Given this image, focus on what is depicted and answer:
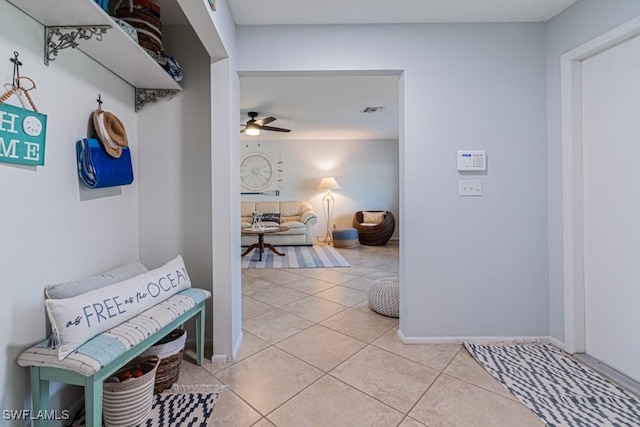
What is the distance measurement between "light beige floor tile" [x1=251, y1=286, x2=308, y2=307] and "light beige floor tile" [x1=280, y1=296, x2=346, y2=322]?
0.33ft

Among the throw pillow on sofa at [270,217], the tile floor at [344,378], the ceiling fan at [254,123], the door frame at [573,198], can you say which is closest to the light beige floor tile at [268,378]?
the tile floor at [344,378]

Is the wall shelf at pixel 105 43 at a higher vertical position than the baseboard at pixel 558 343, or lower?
higher

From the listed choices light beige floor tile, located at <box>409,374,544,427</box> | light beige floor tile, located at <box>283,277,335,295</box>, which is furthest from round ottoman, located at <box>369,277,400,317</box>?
light beige floor tile, located at <box>409,374,544,427</box>

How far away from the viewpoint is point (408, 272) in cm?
206

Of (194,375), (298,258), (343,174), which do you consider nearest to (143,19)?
(194,375)

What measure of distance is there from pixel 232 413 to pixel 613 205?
2417 millimetres

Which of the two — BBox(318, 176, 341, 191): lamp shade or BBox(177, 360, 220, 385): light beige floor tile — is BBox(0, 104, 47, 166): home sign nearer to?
BBox(177, 360, 220, 385): light beige floor tile

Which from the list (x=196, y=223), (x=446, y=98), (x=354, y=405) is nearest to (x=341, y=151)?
(x=446, y=98)

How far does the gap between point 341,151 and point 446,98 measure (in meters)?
4.73

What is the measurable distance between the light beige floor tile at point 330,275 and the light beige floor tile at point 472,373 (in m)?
1.84

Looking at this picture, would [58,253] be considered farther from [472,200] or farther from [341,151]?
[341,151]

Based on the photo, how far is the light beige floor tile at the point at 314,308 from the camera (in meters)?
2.55

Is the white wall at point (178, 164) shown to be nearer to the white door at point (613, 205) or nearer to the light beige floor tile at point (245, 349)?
the light beige floor tile at point (245, 349)

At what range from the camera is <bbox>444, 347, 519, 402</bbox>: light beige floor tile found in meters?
1.56
